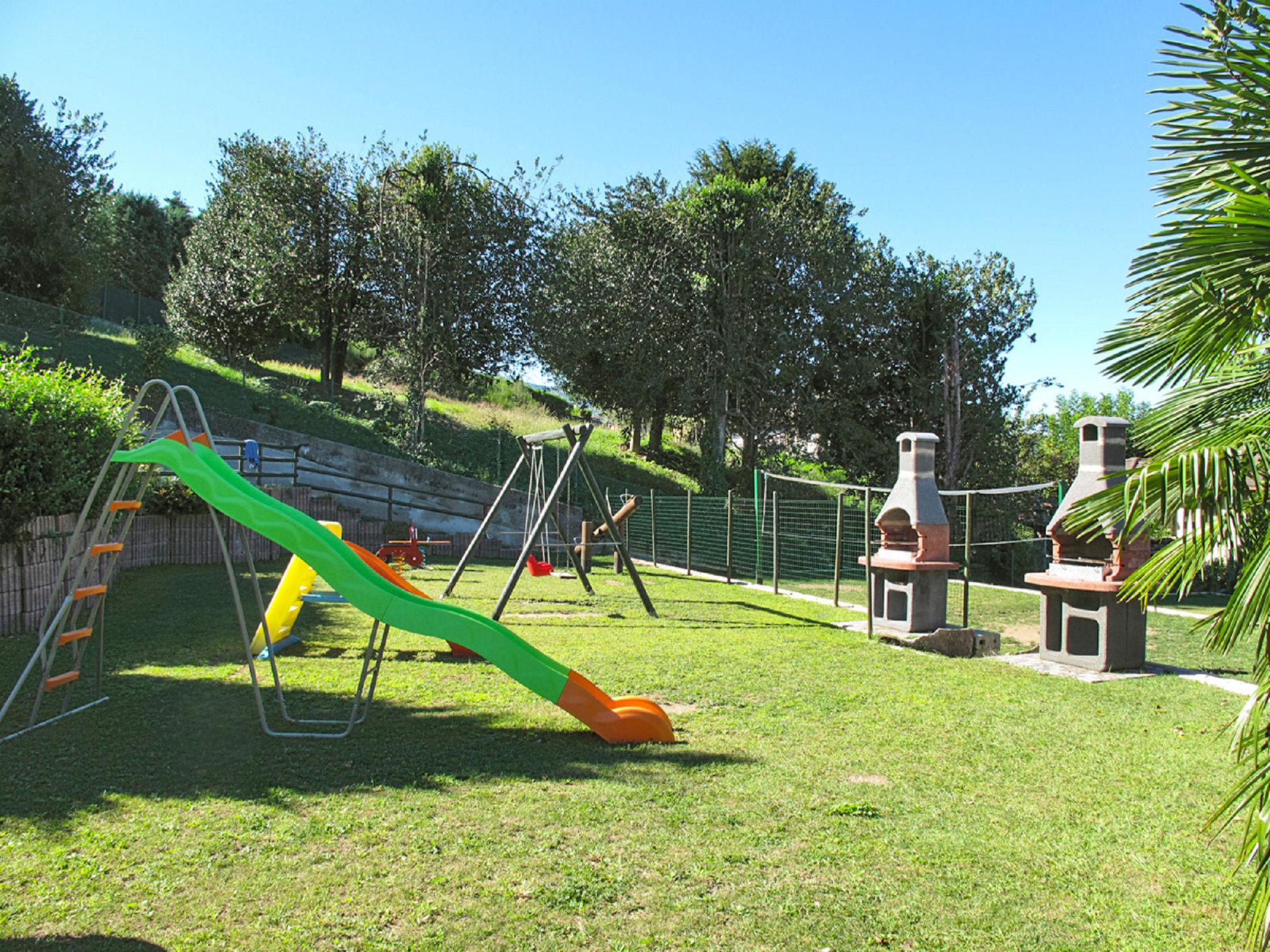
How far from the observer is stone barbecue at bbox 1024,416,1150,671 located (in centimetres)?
790

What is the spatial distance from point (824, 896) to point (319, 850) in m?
2.05

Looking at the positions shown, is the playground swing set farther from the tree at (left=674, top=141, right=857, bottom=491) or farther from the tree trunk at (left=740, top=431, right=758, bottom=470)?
the tree trunk at (left=740, top=431, right=758, bottom=470)

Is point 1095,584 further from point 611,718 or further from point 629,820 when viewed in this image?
point 629,820

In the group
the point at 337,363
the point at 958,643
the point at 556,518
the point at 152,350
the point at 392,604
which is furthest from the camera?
the point at 337,363

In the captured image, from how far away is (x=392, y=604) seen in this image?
510cm

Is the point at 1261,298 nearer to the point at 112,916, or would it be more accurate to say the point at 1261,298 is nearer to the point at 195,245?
the point at 112,916

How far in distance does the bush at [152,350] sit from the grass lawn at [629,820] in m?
14.2

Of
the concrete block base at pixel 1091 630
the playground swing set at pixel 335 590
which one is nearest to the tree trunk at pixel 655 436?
the concrete block base at pixel 1091 630

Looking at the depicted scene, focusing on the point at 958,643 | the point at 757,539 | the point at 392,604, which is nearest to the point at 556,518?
the point at 958,643

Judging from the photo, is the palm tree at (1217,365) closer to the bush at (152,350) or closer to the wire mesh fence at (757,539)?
the wire mesh fence at (757,539)

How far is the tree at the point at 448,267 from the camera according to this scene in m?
24.4

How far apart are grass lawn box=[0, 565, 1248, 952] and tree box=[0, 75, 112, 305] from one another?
21889 mm

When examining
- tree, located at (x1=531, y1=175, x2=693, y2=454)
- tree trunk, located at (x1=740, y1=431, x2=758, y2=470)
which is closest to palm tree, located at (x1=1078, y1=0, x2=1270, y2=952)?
tree, located at (x1=531, y1=175, x2=693, y2=454)

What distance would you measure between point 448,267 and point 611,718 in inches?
853
